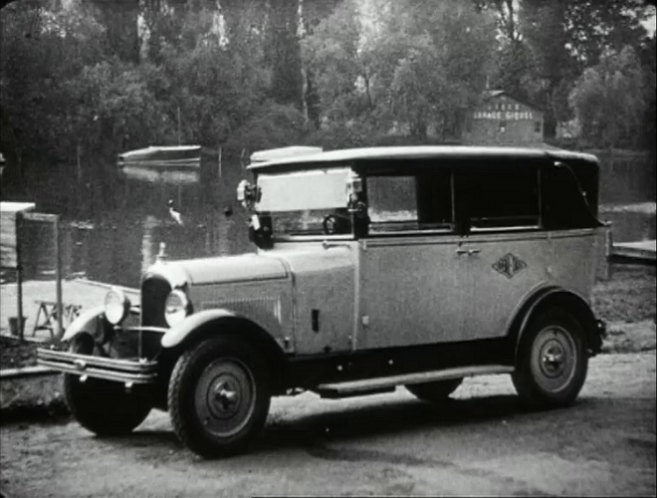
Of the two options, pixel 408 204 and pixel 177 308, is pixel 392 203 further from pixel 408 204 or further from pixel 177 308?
pixel 177 308

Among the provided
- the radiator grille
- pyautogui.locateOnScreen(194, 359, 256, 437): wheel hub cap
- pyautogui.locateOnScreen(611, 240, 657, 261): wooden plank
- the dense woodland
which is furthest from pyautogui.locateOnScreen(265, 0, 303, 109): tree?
pyautogui.locateOnScreen(194, 359, 256, 437): wheel hub cap

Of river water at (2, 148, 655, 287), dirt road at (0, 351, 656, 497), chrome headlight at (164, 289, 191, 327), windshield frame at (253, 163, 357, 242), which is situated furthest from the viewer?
chrome headlight at (164, 289, 191, 327)

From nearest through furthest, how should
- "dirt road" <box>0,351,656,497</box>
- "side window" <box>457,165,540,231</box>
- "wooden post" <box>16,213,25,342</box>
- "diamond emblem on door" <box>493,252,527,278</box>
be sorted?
"dirt road" <box>0,351,656,497</box> → "wooden post" <box>16,213,25,342</box> → "side window" <box>457,165,540,231</box> → "diamond emblem on door" <box>493,252,527,278</box>

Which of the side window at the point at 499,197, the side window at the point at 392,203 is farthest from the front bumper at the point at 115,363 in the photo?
the side window at the point at 499,197

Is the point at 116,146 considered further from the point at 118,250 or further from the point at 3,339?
the point at 3,339

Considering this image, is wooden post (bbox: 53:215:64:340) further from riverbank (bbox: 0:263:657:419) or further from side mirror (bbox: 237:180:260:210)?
side mirror (bbox: 237:180:260:210)

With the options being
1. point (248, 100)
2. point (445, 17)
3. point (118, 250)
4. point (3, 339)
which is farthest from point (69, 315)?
point (445, 17)
